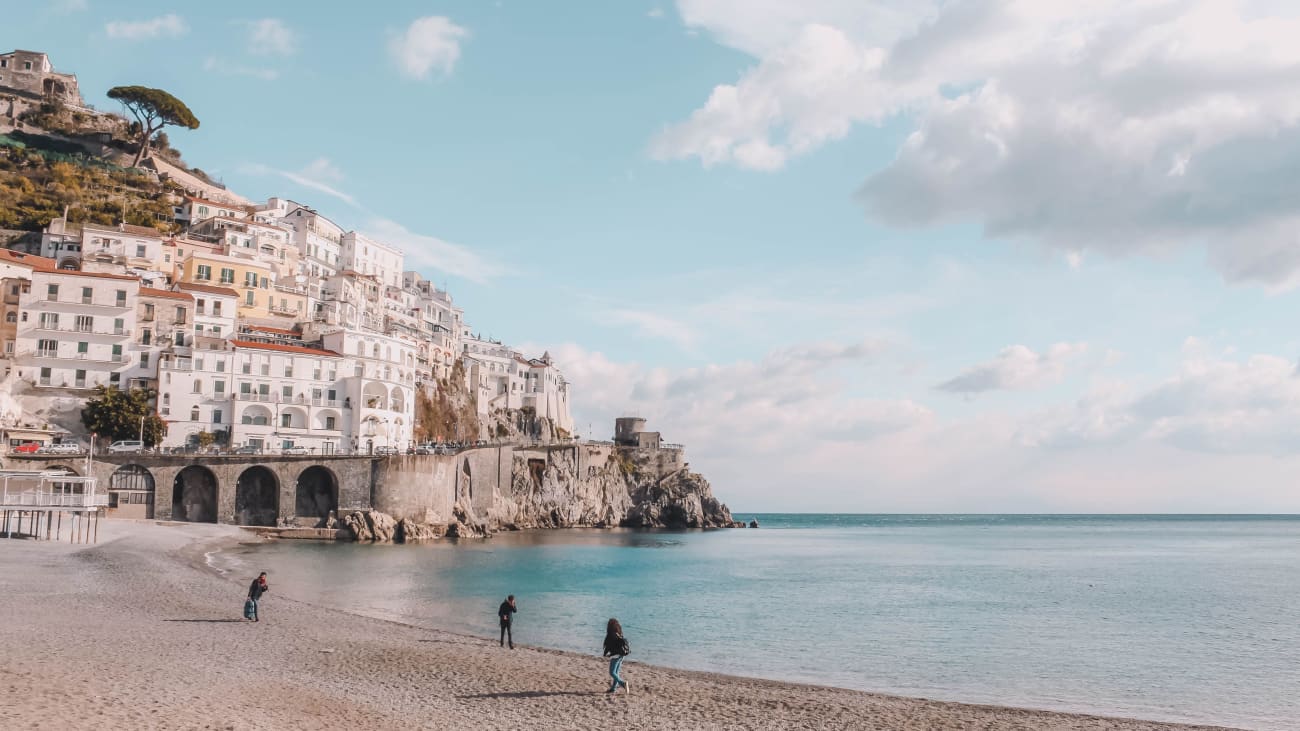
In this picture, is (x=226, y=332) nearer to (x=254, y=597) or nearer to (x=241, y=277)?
(x=241, y=277)

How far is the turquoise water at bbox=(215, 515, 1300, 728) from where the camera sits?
26934 mm

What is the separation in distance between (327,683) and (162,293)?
223 feet

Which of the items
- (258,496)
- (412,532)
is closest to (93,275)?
(258,496)

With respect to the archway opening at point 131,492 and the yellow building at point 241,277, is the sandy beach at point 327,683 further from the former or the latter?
the yellow building at point 241,277

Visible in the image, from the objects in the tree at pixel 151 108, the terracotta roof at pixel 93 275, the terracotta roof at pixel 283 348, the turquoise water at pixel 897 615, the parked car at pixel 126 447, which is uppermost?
the tree at pixel 151 108

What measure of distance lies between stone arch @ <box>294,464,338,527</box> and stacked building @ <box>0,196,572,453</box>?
3.57 m

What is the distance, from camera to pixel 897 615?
4184cm

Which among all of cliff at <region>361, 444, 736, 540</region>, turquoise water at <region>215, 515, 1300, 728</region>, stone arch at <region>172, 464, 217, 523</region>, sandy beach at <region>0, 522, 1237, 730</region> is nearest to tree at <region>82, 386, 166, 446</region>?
stone arch at <region>172, 464, 217, 523</region>

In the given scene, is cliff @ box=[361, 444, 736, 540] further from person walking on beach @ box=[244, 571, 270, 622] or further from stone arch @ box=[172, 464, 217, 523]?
person walking on beach @ box=[244, 571, 270, 622]

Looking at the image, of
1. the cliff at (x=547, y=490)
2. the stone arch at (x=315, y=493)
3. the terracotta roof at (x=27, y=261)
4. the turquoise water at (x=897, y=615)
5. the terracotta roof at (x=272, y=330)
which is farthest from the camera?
the terracotta roof at (x=272, y=330)

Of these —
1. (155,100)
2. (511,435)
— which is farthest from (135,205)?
(511,435)

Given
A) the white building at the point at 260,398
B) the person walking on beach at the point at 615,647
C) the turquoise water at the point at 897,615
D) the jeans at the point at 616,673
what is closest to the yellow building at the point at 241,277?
the white building at the point at 260,398

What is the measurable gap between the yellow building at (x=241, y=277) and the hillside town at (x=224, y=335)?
138 millimetres

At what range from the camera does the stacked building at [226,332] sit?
7194cm
